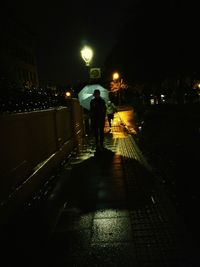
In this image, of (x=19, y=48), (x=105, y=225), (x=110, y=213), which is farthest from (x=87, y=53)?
(x=19, y=48)

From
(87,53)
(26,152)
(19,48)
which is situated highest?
(19,48)

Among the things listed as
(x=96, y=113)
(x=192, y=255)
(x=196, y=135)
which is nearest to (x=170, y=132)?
(x=196, y=135)

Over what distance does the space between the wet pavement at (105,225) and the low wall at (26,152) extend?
1.23ft

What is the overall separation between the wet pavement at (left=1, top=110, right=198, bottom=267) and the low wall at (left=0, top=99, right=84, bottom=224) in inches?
14.7

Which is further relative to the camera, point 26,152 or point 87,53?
point 87,53

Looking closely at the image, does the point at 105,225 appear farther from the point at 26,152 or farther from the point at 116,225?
the point at 26,152

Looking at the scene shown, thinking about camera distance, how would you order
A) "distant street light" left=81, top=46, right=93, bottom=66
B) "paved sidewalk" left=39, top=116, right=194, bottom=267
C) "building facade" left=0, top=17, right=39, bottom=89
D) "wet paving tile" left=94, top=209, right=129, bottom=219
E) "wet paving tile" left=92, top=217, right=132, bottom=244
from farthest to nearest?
"building facade" left=0, top=17, right=39, bottom=89
"distant street light" left=81, top=46, right=93, bottom=66
"wet paving tile" left=94, top=209, right=129, bottom=219
"wet paving tile" left=92, top=217, right=132, bottom=244
"paved sidewalk" left=39, top=116, right=194, bottom=267

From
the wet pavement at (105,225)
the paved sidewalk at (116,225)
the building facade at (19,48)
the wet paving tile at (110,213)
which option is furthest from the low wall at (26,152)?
→ the building facade at (19,48)

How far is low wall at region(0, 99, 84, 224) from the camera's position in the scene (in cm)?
520

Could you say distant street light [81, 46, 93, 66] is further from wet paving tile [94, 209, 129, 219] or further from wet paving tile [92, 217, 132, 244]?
wet paving tile [92, 217, 132, 244]

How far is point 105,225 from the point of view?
4715 mm

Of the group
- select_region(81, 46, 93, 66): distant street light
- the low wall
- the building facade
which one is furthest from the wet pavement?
the building facade

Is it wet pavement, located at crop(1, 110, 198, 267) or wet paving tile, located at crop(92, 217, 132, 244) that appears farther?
wet paving tile, located at crop(92, 217, 132, 244)

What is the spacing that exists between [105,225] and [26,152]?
2498 millimetres
